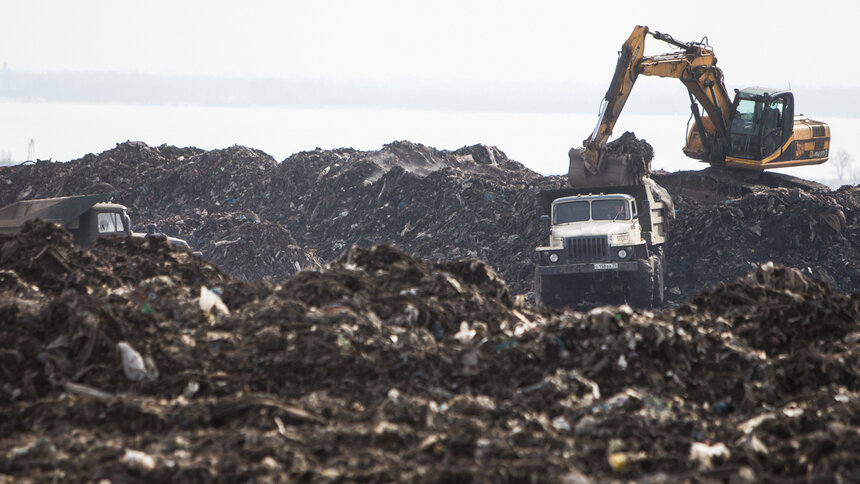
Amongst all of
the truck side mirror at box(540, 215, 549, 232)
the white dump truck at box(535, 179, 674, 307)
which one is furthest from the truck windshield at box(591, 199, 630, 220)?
the truck side mirror at box(540, 215, 549, 232)

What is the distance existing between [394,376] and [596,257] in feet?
25.4

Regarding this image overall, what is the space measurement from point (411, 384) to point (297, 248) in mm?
14849

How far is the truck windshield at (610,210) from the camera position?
15.6 metres

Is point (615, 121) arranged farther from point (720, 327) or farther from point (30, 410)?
point (30, 410)

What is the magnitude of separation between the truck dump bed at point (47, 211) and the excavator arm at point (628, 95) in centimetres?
1083

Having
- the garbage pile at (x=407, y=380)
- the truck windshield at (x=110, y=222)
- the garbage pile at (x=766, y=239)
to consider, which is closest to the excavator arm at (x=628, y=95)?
the garbage pile at (x=766, y=239)

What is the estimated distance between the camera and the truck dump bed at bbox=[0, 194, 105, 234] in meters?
16.0

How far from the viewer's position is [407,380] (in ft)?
26.3

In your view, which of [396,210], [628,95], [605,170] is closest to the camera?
[605,170]

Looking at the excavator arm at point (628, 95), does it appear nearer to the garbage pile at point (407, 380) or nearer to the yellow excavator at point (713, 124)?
the yellow excavator at point (713, 124)

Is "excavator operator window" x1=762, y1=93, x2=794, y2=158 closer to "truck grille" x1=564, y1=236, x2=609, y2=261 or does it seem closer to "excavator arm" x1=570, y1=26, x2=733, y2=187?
"excavator arm" x1=570, y1=26, x2=733, y2=187

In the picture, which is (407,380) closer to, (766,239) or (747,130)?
(766,239)

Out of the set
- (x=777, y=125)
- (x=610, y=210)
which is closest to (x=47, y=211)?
(x=610, y=210)

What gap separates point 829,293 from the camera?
10266mm
